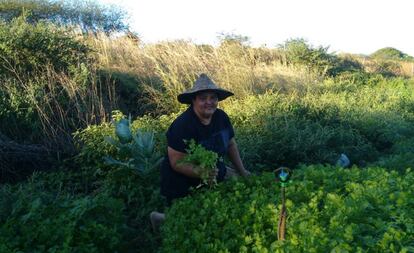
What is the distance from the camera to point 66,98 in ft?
25.6

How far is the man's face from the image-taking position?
458cm

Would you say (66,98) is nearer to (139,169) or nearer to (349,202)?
(139,169)

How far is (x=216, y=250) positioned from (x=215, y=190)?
2.87ft

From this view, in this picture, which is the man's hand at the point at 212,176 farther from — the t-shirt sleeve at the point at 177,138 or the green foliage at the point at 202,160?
the t-shirt sleeve at the point at 177,138

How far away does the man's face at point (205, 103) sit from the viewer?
4582mm

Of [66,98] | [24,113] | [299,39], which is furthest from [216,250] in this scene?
[299,39]

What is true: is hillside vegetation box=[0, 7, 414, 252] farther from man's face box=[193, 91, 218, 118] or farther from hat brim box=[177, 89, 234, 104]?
hat brim box=[177, 89, 234, 104]

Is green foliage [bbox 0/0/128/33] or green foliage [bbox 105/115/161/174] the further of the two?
green foliage [bbox 0/0/128/33]

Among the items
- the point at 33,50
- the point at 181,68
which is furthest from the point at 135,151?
the point at 181,68

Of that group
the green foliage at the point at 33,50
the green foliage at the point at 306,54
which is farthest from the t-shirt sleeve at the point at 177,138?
the green foliage at the point at 306,54

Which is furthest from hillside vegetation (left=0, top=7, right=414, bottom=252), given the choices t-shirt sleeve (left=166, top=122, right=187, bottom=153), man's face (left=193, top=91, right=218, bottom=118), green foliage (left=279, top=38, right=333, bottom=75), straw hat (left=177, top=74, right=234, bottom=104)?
green foliage (left=279, top=38, right=333, bottom=75)

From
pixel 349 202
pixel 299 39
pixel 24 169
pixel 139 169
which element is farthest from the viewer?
pixel 299 39

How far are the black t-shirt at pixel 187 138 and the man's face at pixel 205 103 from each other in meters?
0.07

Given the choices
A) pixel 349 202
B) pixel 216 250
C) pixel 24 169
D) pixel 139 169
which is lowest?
pixel 24 169
